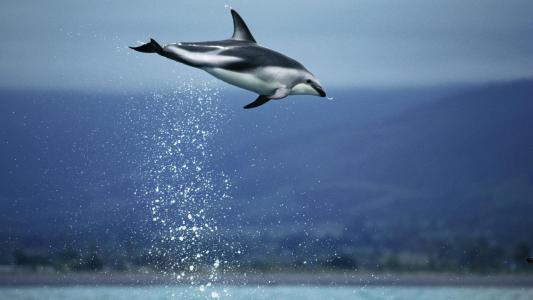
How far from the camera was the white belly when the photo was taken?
11438 millimetres

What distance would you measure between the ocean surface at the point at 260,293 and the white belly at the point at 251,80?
12.3 metres

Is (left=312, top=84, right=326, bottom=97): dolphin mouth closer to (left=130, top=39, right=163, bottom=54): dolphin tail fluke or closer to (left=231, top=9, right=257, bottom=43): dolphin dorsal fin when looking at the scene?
(left=231, top=9, right=257, bottom=43): dolphin dorsal fin

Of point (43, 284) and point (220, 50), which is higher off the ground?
point (220, 50)

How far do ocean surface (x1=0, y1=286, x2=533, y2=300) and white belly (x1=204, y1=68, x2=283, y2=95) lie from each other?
1232 cm

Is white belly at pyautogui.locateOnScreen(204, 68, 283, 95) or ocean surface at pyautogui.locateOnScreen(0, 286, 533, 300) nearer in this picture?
white belly at pyautogui.locateOnScreen(204, 68, 283, 95)

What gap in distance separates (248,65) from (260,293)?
57.7ft

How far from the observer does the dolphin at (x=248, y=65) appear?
11086 millimetres

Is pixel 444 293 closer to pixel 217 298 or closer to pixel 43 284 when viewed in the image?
pixel 217 298

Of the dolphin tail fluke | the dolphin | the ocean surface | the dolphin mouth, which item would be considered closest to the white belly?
the dolphin

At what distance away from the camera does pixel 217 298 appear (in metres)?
23.9

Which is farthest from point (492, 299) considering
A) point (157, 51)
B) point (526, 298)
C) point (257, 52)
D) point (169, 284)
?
point (157, 51)

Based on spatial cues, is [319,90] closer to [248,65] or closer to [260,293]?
[248,65]

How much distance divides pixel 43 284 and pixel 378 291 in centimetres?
1241

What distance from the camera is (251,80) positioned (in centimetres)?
1170
